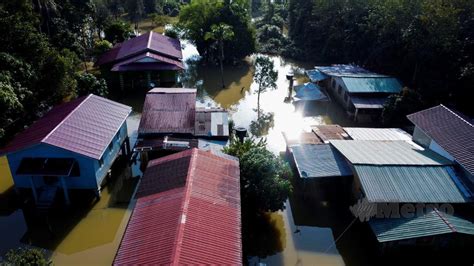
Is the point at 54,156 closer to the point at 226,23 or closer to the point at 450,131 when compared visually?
the point at 450,131

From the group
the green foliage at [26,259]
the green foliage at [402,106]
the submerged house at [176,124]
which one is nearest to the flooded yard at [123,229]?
the submerged house at [176,124]

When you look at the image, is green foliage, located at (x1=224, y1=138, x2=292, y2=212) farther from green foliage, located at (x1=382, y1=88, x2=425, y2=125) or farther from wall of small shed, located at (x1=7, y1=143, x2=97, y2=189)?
green foliage, located at (x1=382, y1=88, x2=425, y2=125)

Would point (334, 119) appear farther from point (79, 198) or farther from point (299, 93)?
point (79, 198)

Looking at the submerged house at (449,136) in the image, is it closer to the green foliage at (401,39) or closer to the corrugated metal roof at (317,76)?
the green foliage at (401,39)

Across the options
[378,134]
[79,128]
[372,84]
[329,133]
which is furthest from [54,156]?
[372,84]

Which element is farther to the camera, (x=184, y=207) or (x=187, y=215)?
(x=184, y=207)

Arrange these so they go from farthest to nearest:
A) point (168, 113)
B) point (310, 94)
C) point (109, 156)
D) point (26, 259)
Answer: point (310, 94) → point (168, 113) → point (109, 156) → point (26, 259)

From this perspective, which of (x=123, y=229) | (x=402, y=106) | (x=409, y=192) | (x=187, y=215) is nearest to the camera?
(x=187, y=215)
